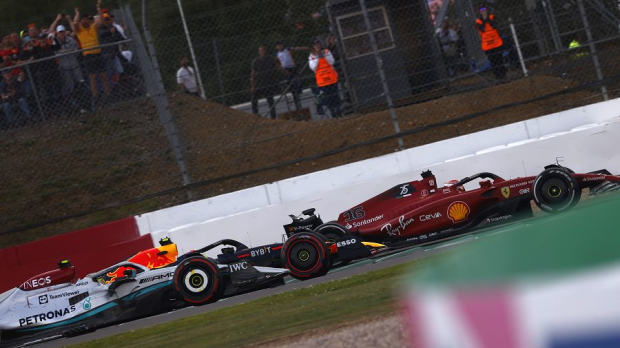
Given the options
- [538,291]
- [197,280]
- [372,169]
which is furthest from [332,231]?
[538,291]

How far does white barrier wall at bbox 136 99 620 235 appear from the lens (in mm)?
10969

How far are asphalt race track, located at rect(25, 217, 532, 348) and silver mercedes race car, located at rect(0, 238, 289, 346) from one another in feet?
0.38

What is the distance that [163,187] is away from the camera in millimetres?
11438

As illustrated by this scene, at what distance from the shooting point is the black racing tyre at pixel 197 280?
Result: 811cm

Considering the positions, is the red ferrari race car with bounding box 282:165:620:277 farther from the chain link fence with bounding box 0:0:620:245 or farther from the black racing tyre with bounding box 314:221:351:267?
the chain link fence with bounding box 0:0:620:245

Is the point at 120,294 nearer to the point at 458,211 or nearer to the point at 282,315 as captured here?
the point at 282,315

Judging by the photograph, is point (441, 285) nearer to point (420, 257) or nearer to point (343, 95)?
point (420, 257)

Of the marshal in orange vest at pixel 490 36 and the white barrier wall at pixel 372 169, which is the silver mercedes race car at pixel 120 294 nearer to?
the white barrier wall at pixel 372 169

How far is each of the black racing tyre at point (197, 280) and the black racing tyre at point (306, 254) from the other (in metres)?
0.67

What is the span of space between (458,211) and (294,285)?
1771 millimetres

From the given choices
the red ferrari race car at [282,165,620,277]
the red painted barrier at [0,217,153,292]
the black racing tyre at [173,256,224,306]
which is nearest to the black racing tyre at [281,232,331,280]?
the red ferrari race car at [282,165,620,277]

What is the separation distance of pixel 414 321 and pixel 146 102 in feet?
32.0

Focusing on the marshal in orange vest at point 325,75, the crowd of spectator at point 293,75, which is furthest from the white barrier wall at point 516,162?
the marshal in orange vest at point 325,75

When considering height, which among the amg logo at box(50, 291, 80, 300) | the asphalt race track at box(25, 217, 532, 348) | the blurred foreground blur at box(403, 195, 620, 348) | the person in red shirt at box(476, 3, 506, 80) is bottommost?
the asphalt race track at box(25, 217, 532, 348)
